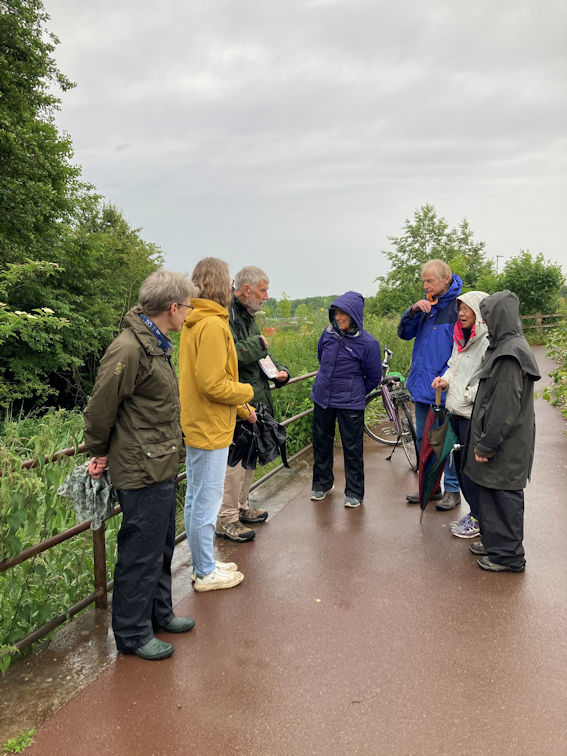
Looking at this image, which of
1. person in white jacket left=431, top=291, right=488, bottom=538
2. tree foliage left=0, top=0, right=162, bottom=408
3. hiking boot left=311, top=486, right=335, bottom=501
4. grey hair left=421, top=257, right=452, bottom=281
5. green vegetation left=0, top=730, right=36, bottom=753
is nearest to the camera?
green vegetation left=0, top=730, right=36, bottom=753

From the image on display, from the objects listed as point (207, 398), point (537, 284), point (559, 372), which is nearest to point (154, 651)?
point (207, 398)

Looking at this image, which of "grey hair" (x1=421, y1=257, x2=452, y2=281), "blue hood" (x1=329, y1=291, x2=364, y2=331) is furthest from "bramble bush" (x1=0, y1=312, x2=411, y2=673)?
"grey hair" (x1=421, y1=257, x2=452, y2=281)

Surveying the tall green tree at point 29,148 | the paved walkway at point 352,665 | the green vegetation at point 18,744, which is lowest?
the paved walkway at point 352,665

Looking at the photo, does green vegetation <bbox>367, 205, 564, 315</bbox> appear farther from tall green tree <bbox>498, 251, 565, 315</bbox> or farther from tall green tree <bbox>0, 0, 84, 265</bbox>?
tall green tree <bbox>0, 0, 84, 265</bbox>

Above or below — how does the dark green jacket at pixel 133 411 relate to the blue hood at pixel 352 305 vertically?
below

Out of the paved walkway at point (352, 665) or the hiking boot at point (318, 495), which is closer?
the paved walkway at point (352, 665)

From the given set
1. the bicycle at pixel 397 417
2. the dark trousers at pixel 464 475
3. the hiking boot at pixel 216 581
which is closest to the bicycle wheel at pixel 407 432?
the bicycle at pixel 397 417

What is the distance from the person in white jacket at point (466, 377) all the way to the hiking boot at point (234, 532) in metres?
1.54

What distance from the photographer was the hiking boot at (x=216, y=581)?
3.34 metres

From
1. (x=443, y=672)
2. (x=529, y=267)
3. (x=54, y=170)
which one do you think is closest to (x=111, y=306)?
(x=54, y=170)

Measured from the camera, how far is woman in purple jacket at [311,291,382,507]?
4617mm

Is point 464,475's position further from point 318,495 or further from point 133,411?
point 133,411

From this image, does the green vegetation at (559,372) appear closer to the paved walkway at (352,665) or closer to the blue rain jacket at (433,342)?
the blue rain jacket at (433,342)

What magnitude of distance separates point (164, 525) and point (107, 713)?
789 mm
